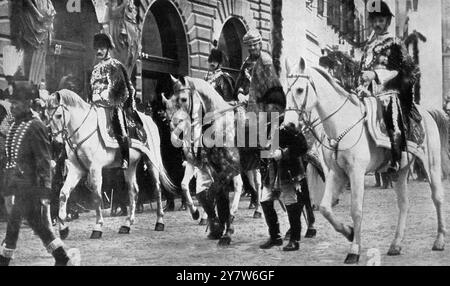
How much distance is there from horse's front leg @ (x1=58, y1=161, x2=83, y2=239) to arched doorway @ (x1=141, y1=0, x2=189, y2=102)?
1.86 metres

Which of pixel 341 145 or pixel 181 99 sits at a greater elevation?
pixel 181 99

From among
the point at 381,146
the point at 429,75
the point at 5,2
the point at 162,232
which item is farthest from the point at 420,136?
the point at 5,2

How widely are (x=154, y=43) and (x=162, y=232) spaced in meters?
2.80

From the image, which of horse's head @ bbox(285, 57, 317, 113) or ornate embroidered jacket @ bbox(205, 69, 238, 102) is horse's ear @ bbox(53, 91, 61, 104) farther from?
horse's head @ bbox(285, 57, 317, 113)

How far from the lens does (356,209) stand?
26.3 feet

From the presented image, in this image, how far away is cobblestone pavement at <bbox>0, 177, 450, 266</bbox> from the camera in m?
8.42

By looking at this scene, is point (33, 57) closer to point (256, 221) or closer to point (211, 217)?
point (211, 217)

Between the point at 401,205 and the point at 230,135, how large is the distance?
2158 mm

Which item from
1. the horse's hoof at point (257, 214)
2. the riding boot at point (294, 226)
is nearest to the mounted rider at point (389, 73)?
the riding boot at point (294, 226)

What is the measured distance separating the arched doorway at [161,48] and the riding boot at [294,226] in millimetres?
3208

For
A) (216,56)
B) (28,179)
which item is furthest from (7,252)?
(216,56)

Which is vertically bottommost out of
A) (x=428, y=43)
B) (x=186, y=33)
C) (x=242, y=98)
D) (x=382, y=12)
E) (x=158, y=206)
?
(x=158, y=206)

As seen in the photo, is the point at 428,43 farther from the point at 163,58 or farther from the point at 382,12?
the point at 163,58

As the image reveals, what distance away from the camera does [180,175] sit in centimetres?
1180
